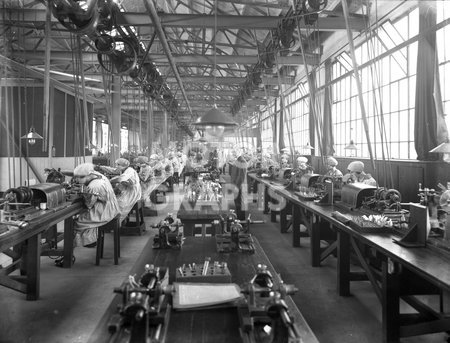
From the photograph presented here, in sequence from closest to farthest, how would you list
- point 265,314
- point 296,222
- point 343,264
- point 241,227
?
point 265,314, point 241,227, point 343,264, point 296,222

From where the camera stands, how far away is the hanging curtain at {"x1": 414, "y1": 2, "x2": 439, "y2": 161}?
663cm

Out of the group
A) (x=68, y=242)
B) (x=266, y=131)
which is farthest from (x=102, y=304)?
(x=266, y=131)

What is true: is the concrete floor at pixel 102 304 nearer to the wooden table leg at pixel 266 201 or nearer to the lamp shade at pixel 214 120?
the lamp shade at pixel 214 120

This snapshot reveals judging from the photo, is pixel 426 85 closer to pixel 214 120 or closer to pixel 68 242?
pixel 214 120

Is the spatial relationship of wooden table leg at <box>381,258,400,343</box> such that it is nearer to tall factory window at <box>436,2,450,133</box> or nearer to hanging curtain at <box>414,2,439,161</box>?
hanging curtain at <box>414,2,439,161</box>

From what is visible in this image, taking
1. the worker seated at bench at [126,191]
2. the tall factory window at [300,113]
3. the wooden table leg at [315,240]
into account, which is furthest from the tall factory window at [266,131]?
the wooden table leg at [315,240]

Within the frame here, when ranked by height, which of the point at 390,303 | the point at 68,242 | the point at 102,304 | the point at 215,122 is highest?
the point at 215,122

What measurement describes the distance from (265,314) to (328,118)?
10804mm

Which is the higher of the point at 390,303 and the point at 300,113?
the point at 300,113

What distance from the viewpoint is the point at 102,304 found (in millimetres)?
4047

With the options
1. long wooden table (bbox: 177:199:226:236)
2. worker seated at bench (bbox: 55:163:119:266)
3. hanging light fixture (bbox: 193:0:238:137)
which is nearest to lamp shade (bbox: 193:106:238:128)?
hanging light fixture (bbox: 193:0:238:137)

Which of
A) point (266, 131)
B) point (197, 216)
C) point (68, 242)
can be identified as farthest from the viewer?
point (266, 131)

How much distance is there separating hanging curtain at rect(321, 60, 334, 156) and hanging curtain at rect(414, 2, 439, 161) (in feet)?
15.0

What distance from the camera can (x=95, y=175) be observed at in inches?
211
